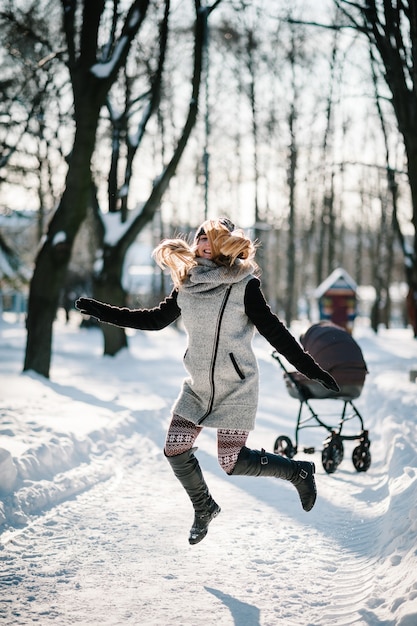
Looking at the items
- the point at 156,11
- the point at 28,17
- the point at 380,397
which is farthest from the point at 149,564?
the point at 156,11

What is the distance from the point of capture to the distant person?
4109mm

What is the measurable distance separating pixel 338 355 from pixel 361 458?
1012mm

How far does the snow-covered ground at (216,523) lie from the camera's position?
373cm

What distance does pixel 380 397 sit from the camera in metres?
10.8

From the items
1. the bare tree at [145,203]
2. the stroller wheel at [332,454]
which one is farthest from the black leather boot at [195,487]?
the bare tree at [145,203]

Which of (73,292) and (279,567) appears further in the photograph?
(73,292)

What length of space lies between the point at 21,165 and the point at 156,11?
15.1ft

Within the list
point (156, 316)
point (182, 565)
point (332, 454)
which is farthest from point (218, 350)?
point (332, 454)

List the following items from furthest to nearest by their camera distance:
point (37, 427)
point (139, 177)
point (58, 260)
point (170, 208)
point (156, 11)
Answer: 1. point (170, 208)
2. point (139, 177)
3. point (156, 11)
4. point (58, 260)
5. point (37, 427)

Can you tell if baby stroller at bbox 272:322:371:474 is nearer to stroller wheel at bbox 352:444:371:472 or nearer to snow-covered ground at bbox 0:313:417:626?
stroller wheel at bbox 352:444:371:472

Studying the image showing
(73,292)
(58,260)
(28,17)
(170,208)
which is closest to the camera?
(58,260)

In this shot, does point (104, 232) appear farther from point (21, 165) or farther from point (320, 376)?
point (320, 376)

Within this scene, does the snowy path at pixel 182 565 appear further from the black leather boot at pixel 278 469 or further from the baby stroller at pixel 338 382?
the baby stroller at pixel 338 382

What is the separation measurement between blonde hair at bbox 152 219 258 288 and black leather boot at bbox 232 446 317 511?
109 centimetres
